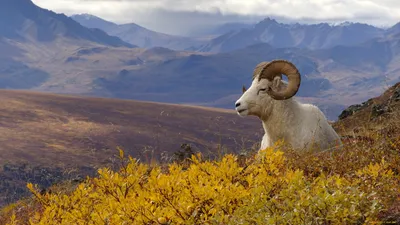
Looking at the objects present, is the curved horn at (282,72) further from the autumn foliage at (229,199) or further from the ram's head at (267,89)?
the autumn foliage at (229,199)

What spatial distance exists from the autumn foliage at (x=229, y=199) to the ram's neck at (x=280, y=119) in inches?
201

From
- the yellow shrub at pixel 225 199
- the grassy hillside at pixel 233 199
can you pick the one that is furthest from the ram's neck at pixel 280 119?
the yellow shrub at pixel 225 199

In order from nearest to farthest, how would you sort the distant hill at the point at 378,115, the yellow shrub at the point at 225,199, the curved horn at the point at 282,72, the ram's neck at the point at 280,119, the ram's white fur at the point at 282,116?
→ the yellow shrub at the point at 225,199
the distant hill at the point at 378,115
the ram's white fur at the point at 282,116
the ram's neck at the point at 280,119
the curved horn at the point at 282,72

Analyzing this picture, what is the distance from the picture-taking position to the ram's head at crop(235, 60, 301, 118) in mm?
10359

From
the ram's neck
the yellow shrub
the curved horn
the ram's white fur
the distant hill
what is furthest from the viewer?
the curved horn

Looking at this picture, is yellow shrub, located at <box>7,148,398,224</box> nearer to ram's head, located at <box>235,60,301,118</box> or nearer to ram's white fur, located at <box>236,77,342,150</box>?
ram's white fur, located at <box>236,77,342,150</box>

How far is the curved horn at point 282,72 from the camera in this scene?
33.8 feet

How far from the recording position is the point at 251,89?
10.5 metres

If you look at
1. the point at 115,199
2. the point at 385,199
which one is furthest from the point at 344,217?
the point at 115,199

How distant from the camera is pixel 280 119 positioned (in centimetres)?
1021

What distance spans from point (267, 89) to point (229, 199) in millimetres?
6494

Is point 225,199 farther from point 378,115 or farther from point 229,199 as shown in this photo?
point 378,115

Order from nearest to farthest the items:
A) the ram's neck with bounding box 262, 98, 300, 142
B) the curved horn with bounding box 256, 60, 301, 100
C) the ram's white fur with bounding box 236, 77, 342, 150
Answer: the ram's white fur with bounding box 236, 77, 342, 150 < the ram's neck with bounding box 262, 98, 300, 142 < the curved horn with bounding box 256, 60, 301, 100

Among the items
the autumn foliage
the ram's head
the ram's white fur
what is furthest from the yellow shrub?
the ram's head
